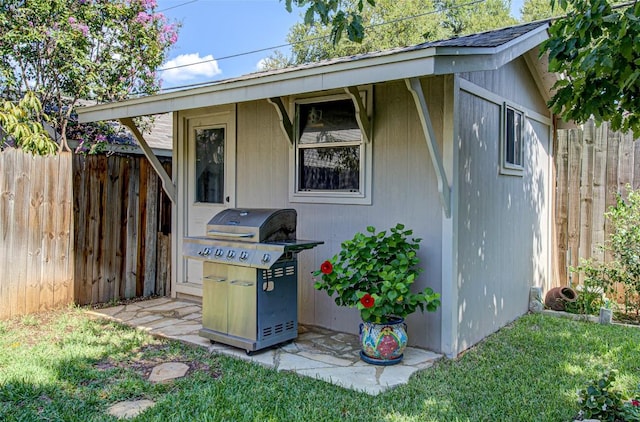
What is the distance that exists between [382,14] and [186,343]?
817 inches

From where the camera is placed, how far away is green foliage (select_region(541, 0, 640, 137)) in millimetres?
2488

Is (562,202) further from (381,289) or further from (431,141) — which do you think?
(381,289)

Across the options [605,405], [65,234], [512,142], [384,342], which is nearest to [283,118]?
[384,342]

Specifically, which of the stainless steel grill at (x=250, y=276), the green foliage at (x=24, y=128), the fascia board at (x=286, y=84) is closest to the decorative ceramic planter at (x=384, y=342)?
the stainless steel grill at (x=250, y=276)

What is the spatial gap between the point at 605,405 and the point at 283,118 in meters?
3.67

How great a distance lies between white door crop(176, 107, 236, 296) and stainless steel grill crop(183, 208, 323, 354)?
1.41 metres

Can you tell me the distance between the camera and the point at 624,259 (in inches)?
221

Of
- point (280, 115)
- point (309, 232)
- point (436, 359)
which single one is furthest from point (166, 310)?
point (436, 359)

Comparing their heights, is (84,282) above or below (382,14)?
below

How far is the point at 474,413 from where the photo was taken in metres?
3.09

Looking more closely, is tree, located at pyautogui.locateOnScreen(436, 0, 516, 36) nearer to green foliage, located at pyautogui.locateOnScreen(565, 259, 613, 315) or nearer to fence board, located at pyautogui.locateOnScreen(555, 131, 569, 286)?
fence board, located at pyautogui.locateOnScreen(555, 131, 569, 286)

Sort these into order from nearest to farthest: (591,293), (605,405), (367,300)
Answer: (605,405) < (367,300) < (591,293)

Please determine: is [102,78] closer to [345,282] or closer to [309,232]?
[309,232]

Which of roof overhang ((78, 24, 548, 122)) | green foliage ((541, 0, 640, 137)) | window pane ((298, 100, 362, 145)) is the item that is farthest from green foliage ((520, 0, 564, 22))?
green foliage ((541, 0, 640, 137))
